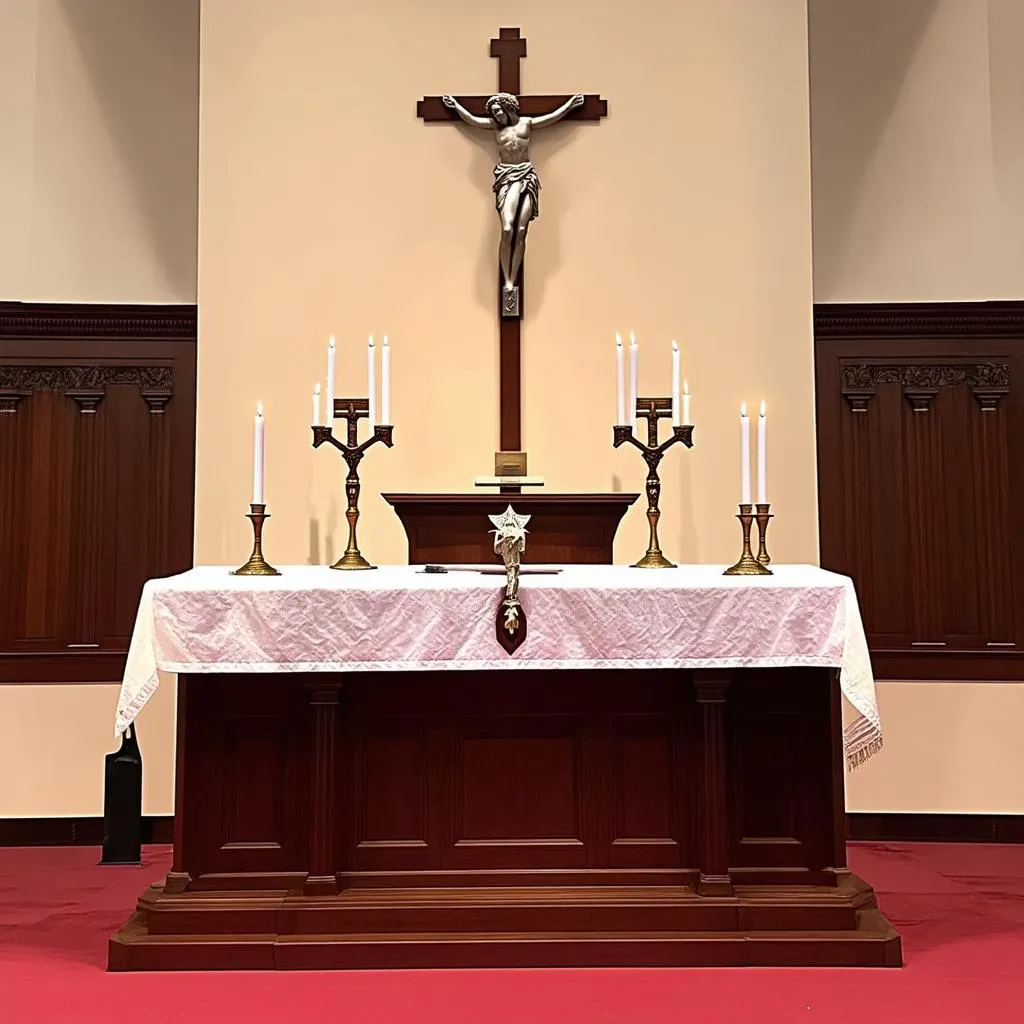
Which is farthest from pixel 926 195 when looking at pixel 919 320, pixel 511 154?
pixel 511 154

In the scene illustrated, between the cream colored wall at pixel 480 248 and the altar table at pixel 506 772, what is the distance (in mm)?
1345

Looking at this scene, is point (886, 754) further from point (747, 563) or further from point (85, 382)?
point (85, 382)

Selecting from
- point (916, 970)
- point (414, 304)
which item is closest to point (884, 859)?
point (916, 970)

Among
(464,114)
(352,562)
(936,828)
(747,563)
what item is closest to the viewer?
(747,563)

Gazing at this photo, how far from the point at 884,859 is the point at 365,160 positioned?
153 inches

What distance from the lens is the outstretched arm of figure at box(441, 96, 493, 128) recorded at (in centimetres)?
481

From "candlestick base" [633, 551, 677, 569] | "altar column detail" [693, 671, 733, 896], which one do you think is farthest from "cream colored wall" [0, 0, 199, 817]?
"altar column detail" [693, 671, 733, 896]

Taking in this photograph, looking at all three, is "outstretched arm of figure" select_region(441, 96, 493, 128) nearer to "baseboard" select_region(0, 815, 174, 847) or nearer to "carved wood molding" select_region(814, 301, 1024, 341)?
"carved wood molding" select_region(814, 301, 1024, 341)

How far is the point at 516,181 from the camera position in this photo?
468 cm

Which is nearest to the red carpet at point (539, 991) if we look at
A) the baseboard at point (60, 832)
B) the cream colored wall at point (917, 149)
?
the baseboard at point (60, 832)

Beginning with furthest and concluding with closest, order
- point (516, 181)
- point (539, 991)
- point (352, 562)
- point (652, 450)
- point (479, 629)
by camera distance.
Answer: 1. point (516, 181)
2. point (652, 450)
3. point (352, 562)
4. point (479, 629)
5. point (539, 991)

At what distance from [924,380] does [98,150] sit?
4.41 m

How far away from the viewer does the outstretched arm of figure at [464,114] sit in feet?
15.8

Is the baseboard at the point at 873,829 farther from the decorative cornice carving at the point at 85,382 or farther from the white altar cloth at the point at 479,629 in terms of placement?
the white altar cloth at the point at 479,629
